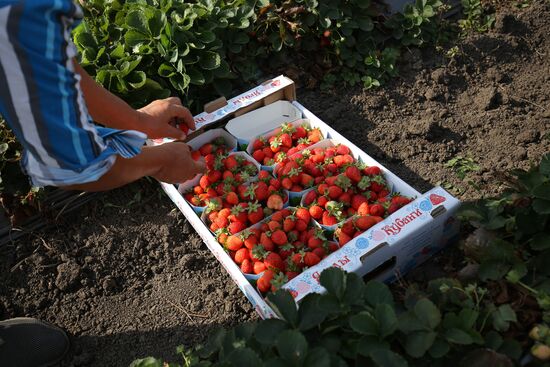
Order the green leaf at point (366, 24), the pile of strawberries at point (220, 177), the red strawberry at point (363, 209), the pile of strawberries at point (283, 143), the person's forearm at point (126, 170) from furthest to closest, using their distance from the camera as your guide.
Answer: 1. the green leaf at point (366, 24)
2. the pile of strawberries at point (283, 143)
3. the pile of strawberries at point (220, 177)
4. the red strawberry at point (363, 209)
5. the person's forearm at point (126, 170)

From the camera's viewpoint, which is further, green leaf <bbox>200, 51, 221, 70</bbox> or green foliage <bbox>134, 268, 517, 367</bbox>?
green leaf <bbox>200, 51, 221, 70</bbox>

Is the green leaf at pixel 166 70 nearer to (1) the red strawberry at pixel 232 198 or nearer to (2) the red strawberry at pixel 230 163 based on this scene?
(2) the red strawberry at pixel 230 163

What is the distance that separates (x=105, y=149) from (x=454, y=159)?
1938 millimetres

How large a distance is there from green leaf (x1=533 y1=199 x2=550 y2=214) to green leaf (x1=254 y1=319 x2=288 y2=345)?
83 cm

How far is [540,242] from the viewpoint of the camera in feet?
4.97

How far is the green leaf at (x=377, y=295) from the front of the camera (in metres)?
1.38

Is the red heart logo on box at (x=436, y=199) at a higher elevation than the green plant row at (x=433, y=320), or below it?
below

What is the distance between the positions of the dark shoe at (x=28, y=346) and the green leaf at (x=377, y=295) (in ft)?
4.96

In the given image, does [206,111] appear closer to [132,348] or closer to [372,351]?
[132,348]

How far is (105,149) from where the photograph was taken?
1.56 metres

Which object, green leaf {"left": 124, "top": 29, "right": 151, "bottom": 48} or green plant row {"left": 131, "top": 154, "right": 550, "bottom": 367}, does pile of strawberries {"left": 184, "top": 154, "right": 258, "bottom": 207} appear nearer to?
green leaf {"left": 124, "top": 29, "right": 151, "bottom": 48}

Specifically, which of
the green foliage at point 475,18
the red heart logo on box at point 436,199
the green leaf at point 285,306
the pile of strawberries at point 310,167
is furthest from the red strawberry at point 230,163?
the green foliage at point 475,18

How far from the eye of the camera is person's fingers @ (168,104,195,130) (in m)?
2.37

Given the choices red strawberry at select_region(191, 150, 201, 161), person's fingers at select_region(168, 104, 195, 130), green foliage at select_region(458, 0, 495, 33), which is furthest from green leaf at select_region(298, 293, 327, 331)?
green foliage at select_region(458, 0, 495, 33)
